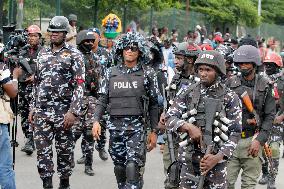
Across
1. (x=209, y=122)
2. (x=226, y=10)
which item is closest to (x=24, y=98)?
(x=209, y=122)

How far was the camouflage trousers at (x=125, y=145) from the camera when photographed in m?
7.53

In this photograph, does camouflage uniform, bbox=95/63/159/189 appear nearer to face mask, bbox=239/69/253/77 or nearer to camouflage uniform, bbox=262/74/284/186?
face mask, bbox=239/69/253/77

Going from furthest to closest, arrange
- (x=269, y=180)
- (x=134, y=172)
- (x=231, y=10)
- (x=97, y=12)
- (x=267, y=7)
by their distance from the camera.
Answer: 1. (x=267, y=7)
2. (x=231, y=10)
3. (x=97, y=12)
4. (x=269, y=180)
5. (x=134, y=172)

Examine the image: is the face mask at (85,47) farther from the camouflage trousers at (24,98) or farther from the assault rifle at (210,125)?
the assault rifle at (210,125)

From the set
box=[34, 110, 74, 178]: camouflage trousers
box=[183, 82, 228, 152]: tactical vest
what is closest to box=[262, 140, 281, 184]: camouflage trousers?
box=[34, 110, 74, 178]: camouflage trousers

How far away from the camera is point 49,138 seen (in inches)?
328

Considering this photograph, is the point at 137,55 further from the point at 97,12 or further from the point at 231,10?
the point at 231,10

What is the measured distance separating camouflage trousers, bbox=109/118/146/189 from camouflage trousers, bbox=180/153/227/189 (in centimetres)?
133

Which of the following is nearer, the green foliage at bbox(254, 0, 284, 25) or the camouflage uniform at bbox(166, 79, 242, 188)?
the camouflage uniform at bbox(166, 79, 242, 188)

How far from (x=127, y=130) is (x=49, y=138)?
124 cm

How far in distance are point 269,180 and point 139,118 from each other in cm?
306

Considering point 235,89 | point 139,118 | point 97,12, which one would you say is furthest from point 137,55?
point 97,12

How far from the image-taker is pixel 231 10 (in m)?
33.2

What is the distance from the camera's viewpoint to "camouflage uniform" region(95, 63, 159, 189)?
7.56 m
